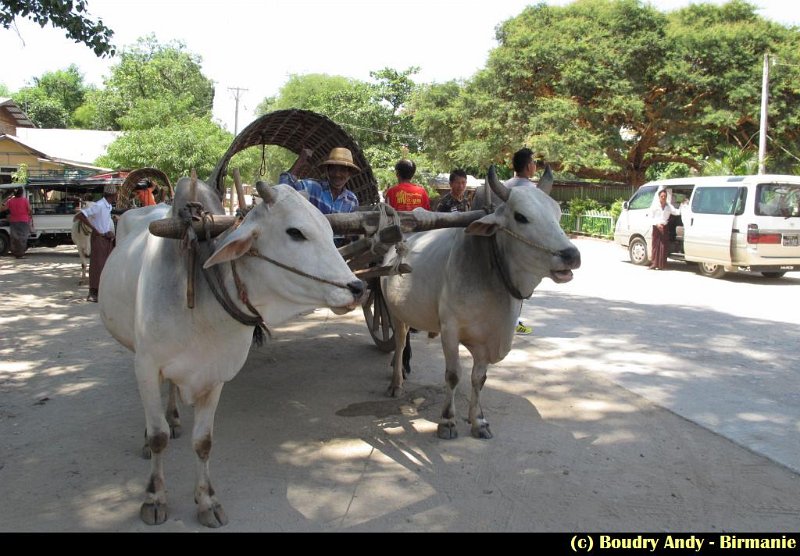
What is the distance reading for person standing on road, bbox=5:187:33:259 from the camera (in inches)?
627

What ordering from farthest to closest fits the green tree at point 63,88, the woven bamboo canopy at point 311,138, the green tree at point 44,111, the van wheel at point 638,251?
the green tree at point 63,88
the green tree at point 44,111
the van wheel at point 638,251
the woven bamboo canopy at point 311,138

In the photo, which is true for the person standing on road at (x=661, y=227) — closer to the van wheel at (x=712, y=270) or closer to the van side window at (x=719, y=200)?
the van side window at (x=719, y=200)

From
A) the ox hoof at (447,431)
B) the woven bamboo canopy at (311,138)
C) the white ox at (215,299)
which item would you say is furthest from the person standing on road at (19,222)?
the ox hoof at (447,431)

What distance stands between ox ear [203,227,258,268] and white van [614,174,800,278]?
11253 millimetres

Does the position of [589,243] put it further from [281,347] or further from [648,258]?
[281,347]

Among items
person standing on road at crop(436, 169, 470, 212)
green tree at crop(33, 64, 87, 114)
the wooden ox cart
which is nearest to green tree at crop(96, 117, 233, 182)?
the wooden ox cart

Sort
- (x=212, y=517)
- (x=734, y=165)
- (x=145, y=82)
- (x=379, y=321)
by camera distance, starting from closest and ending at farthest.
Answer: (x=212, y=517)
(x=379, y=321)
(x=734, y=165)
(x=145, y=82)

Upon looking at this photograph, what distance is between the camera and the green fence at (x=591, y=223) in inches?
843

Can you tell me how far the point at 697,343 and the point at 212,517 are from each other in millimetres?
5812

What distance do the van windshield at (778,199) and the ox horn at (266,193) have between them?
11389 millimetres

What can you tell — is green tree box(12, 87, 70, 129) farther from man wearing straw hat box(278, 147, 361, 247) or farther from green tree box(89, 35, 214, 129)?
man wearing straw hat box(278, 147, 361, 247)

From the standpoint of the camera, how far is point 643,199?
1513 cm

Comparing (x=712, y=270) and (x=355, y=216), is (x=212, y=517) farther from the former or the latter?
(x=712, y=270)

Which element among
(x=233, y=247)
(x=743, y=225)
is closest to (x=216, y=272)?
(x=233, y=247)
